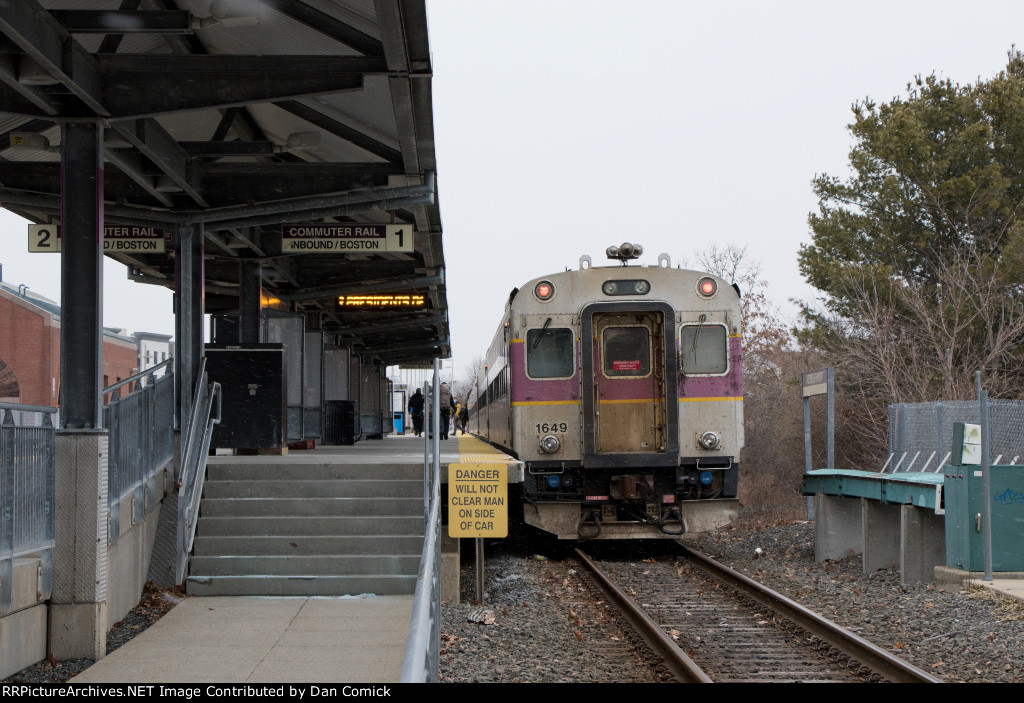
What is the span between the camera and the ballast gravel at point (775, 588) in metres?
7.36

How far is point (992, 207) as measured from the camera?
915 inches

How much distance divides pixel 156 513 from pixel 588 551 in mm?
6629

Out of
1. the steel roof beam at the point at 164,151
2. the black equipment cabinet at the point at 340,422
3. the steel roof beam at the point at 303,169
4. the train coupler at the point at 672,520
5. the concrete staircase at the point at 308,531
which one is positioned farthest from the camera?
the black equipment cabinet at the point at 340,422

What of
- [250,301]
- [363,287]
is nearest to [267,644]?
[250,301]

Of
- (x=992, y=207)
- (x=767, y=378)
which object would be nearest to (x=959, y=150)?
(x=992, y=207)

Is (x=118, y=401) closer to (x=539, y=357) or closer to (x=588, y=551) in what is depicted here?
(x=539, y=357)

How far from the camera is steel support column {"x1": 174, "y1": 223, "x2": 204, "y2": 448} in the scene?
1154 cm

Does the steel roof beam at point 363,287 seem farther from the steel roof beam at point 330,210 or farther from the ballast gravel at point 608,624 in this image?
the ballast gravel at point 608,624

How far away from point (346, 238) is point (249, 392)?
2321mm

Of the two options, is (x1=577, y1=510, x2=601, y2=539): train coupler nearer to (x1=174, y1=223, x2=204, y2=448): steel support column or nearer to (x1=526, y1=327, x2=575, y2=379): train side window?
(x1=526, y1=327, x2=575, y2=379): train side window

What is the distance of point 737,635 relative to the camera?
8750 mm

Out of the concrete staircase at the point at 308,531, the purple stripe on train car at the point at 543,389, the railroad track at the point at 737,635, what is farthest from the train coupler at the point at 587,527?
the concrete staircase at the point at 308,531

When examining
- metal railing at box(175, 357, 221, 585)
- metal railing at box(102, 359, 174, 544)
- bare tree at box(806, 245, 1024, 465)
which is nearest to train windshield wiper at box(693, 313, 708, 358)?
metal railing at box(175, 357, 221, 585)

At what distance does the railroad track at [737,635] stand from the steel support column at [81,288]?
15.8 ft
